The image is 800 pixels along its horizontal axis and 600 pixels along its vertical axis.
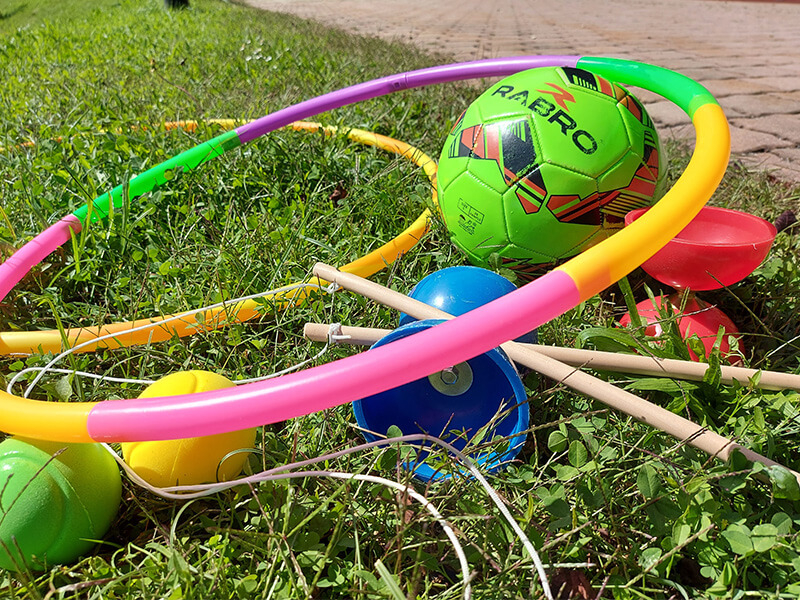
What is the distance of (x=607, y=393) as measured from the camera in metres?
1.62

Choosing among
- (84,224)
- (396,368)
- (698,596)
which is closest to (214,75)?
(84,224)

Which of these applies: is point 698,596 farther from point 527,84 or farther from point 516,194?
point 527,84

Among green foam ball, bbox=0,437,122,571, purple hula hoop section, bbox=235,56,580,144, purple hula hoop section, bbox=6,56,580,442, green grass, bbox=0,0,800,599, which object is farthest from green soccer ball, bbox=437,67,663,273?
green foam ball, bbox=0,437,122,571

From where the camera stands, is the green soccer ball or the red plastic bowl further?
the green soccer ball

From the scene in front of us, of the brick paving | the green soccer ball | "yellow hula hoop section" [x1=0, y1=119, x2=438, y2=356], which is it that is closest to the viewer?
"yellow hula hoop section" [x1=0, y1=119, x2=438, y2=356]

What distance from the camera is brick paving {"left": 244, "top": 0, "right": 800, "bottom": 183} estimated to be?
4434 mm

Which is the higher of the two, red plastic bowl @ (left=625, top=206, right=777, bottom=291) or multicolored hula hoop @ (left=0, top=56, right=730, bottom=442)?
multicolored hula hoop @ (left=0, top=56, right=730, bottom=442)

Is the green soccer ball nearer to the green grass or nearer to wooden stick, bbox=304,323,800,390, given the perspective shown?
the green grass

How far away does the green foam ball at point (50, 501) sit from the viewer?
4.74ft

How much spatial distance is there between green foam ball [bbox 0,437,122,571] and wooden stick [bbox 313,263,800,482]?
2.81 feet

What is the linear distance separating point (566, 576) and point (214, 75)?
4.74m

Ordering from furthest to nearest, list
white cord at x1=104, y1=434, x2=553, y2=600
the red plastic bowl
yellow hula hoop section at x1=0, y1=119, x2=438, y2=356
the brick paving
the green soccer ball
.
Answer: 1. the brick paving
2. the green soccer ball
3. yellow hula hoop section at x1=0, y1=119, x2=438, y2=356
4. the red plastic bowl
5. white cord at x1=104, y1=434, x2=553, y2=600

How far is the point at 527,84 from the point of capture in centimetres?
238

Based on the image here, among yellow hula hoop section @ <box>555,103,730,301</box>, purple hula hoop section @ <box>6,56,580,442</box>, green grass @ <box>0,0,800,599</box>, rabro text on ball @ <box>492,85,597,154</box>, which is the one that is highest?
rabro text on ball @ <box>492,85,597,154</box>
